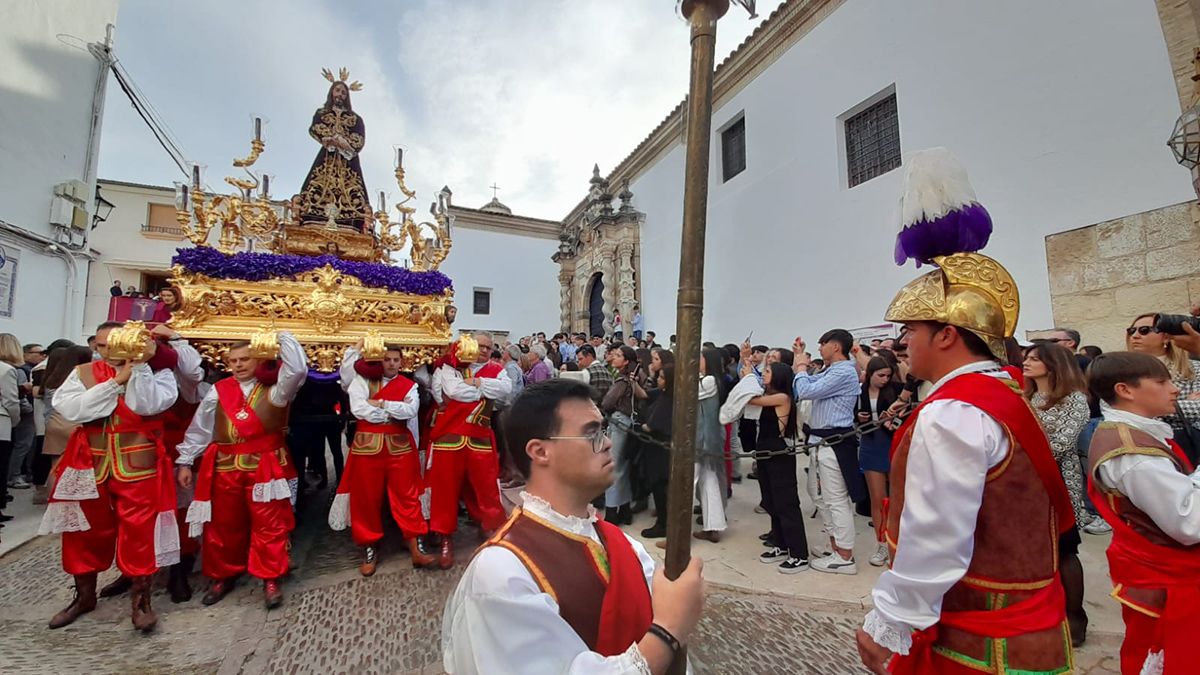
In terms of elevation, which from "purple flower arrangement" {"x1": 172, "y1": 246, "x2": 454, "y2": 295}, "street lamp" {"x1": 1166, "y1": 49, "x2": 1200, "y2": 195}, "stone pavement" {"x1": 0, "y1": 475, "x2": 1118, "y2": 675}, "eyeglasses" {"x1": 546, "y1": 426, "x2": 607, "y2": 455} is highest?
"street lamp" {"x1": 1166, "y1": 49, "x2": 1200, "y2": 195}

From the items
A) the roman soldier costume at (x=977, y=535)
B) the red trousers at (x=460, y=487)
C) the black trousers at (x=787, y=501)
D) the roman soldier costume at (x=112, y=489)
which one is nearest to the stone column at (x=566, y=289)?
the red trousers at (x=460, y=487)

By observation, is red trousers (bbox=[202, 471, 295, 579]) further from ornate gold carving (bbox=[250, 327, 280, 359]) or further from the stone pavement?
ornate gold carving (bbox=[250, 327, 280, 359])

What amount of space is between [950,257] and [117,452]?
179 inches

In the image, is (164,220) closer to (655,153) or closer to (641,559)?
(655,153)

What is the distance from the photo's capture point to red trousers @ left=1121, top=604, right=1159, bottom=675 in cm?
174

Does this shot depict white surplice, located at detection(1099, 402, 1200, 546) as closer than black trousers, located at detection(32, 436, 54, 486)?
Yes

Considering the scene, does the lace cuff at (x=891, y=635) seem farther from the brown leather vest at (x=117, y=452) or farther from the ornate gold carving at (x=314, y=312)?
the brown leather vest at (x=117, y=452)

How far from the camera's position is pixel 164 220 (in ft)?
50.7

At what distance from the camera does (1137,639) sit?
70.9 inches

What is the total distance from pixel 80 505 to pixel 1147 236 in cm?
894

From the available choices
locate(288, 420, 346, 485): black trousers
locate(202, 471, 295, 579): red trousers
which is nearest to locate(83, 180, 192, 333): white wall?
locate(288, 420, 346, 485): black trousers

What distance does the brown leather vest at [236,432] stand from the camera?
3.35m

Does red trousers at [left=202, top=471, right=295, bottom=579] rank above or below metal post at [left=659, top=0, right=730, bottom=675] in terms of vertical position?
below

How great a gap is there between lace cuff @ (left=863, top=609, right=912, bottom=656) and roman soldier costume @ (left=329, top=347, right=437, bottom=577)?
10.9 ft
